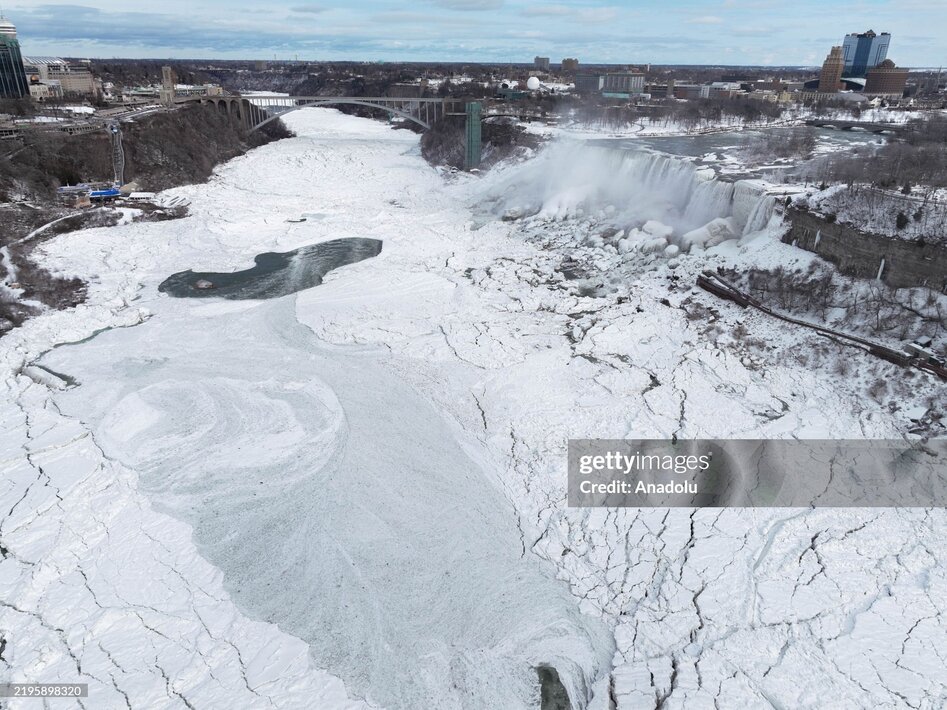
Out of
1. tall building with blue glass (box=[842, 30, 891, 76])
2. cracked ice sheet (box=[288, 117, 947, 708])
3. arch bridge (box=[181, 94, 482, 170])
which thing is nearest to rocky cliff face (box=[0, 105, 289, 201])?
arch bridge (box=[181, 94, 482, 170])

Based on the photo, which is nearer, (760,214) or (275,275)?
(760,214)

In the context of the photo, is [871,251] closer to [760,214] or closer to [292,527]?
[760,214]

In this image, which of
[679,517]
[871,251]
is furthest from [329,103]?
[679,517]

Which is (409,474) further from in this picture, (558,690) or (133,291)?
(133,291)

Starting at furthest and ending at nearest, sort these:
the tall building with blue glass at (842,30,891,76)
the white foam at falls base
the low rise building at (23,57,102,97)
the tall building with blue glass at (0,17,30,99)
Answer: the tall building with blue glass at (842,30,891,76), the low rise building at (23,57,102,97), the tall building with blue glass at (0,17,30,99), the white foam at falls base

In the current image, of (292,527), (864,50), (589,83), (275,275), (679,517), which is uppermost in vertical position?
(864,50)

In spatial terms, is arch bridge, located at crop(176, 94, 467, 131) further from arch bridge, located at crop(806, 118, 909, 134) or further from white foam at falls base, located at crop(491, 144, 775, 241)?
arch bridge, located at crop(806, 118, 909, 134)
